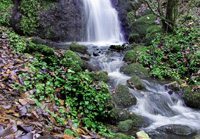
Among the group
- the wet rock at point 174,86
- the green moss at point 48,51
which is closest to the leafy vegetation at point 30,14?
the green moss at point 48,51

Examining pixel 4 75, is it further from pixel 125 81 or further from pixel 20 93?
pixel 125 81

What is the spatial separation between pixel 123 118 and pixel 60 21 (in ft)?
34.7

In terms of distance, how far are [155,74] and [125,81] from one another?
5.34ft

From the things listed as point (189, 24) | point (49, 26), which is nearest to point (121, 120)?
point (189, 24)

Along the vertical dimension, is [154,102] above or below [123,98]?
below

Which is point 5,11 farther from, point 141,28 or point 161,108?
point 161,108

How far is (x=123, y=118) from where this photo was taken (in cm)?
411

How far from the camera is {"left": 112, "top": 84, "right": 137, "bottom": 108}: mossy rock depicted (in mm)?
4828

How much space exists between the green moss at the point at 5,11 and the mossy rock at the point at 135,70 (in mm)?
8727

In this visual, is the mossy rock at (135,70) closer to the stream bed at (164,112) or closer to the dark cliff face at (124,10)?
the stream bed at (164,112)

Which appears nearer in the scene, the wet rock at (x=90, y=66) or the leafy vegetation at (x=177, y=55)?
the leafy vegetation at (x=177, y=55)

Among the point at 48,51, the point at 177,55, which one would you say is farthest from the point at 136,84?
the point at 48,51

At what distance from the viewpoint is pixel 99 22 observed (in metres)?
14.6

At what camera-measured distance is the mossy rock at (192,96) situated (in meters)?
5.43
